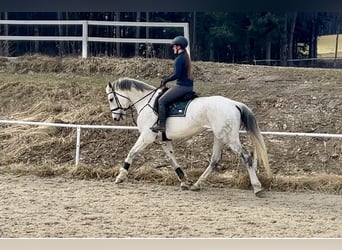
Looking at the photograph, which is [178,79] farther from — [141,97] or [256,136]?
[256,136]

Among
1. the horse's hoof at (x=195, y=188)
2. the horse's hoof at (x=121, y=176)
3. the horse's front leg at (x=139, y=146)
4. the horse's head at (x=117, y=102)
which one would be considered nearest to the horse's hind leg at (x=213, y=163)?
the horse's hoof at (x=195, y=188)

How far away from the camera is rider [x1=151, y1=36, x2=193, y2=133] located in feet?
22.3

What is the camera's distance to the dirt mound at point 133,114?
26.6 ft

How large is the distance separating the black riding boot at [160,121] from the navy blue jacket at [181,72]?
1.32 feet

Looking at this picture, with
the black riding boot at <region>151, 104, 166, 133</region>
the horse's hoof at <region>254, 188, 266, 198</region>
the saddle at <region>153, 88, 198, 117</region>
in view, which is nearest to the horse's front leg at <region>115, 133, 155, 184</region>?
the black riding boot at <region>151, 104, 166, 133</region>

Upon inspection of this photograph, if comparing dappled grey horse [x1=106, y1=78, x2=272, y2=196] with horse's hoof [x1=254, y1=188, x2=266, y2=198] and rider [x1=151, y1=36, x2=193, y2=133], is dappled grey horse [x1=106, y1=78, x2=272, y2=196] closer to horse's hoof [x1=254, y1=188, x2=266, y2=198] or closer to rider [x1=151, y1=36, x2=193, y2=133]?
horse's hoof [x1=254, y1=188, x2=266, y2=198]

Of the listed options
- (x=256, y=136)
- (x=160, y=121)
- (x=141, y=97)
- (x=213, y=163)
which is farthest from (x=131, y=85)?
(x=256, y=136)

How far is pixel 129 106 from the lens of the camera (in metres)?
7.69

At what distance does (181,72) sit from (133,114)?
9.23 feet

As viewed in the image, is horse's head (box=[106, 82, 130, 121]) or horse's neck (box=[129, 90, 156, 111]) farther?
horse's head (box=[106, 82, 130, 121])

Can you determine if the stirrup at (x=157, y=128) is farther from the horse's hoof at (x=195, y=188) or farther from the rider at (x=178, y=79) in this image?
the horse's hoof at (x=195, y=188)

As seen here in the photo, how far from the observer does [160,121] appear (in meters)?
7.18

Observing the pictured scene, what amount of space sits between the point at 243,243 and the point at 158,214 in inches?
154

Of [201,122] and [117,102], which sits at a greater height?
[117,102]
